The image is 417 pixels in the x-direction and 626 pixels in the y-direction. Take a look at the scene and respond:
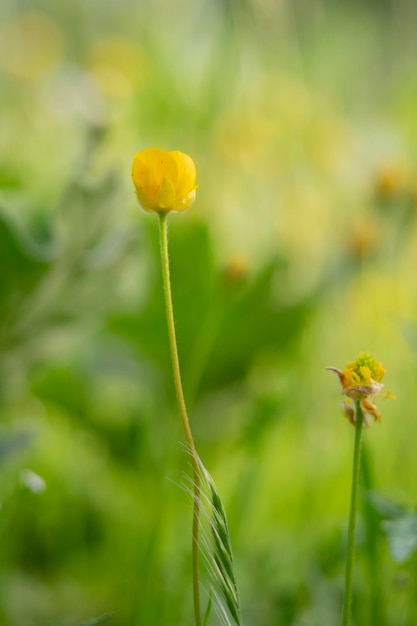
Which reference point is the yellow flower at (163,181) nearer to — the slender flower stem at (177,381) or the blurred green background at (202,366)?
the slender flower stem at (177,381)

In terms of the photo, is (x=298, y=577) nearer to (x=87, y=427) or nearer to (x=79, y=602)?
(x=79, y=602)

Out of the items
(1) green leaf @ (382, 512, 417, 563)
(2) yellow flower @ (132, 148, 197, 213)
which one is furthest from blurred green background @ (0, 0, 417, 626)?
(2) yellow flower @ (132, 148, 197, 213)

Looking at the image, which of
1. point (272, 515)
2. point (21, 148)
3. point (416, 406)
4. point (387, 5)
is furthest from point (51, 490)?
point (387, 5)

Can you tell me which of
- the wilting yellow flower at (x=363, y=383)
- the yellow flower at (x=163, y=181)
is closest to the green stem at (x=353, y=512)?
the wilting yellow flower at (x=363, y=383)

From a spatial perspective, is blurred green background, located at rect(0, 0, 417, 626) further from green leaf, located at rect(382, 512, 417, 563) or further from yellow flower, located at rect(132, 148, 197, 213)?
yellow flower, located at rect(132, 148, 197, 213)

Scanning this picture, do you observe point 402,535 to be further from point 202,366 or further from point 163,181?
point 202,366
